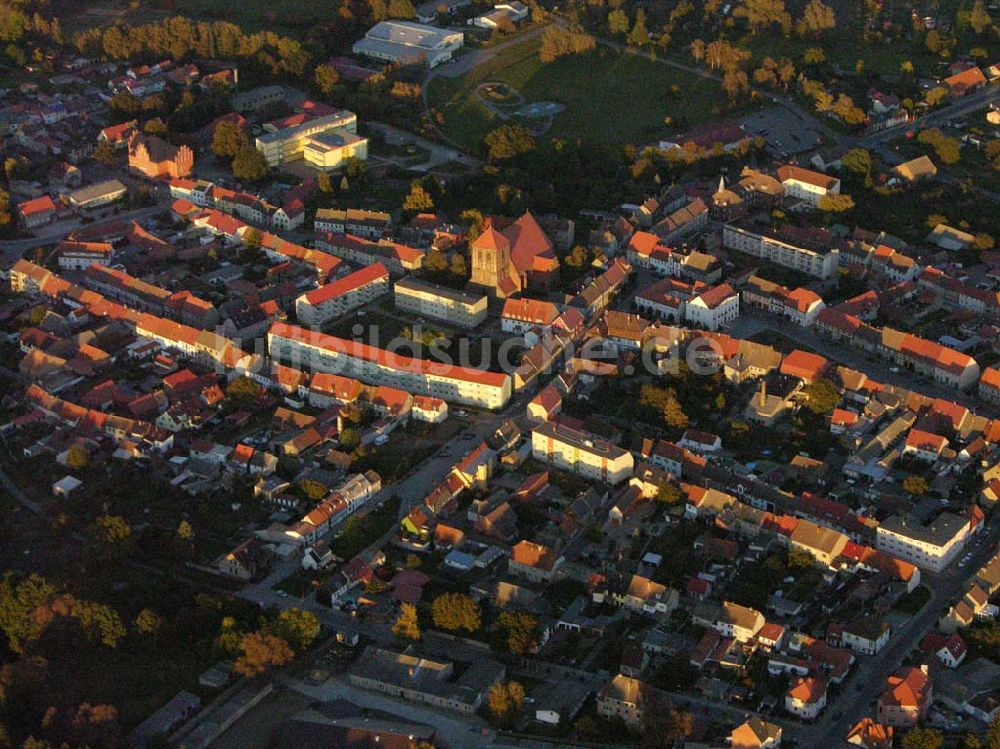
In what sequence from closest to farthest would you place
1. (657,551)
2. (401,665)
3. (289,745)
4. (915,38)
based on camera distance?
(289,745)
(401,665)
(657,551)
(915,38)

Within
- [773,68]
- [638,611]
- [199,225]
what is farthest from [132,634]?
[773,68]

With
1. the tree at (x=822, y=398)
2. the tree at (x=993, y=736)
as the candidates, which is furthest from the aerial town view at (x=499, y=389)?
the tree at (x=993, y=736)

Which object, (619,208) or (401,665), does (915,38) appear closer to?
(619,208)

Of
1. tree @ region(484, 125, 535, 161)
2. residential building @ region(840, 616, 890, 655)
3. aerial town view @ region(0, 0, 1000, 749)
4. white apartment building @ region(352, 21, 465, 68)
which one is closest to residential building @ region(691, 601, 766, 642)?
aerial town view @ region(0, 0, 1000, 749)

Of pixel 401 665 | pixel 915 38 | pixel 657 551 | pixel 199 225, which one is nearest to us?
pixel 401 665

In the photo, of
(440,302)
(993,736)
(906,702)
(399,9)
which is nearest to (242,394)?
(440,302)

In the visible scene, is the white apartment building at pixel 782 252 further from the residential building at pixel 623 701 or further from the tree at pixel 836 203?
the residential building at pixel 623 701

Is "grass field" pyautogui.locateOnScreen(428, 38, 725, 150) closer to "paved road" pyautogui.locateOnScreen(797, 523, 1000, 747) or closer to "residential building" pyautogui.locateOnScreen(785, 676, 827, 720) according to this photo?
"paved road" pyautogui.locateOnScreen(797, 523, 1000, 747)
